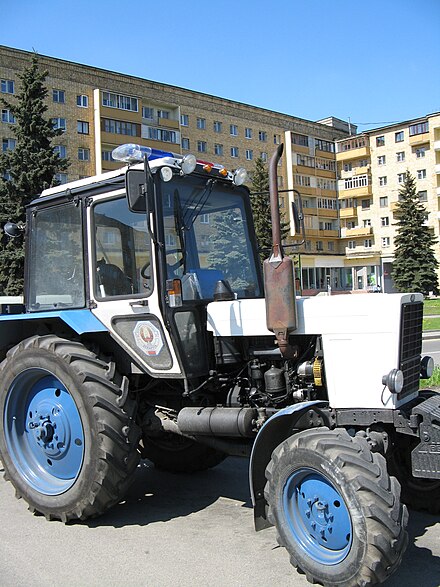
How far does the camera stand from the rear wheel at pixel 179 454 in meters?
6.32

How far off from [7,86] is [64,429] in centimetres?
4688

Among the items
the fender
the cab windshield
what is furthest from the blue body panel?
the fender

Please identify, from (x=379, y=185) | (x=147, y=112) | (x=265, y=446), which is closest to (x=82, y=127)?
(x=147, y=112)

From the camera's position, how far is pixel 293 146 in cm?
7075

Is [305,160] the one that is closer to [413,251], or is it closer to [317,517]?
[413,251]

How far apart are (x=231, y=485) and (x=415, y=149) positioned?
233 ft

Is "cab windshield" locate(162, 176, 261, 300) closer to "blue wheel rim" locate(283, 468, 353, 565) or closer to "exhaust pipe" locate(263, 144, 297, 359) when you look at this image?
"exhaust pipe" locate(263, 144, 297, 359)

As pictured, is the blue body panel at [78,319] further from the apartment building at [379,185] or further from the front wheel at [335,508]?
the apartment building at [379,185]

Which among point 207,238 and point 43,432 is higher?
point 207,238

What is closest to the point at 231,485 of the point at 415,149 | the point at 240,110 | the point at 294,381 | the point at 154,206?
the point at 294,381

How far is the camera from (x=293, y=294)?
4457 millimetres

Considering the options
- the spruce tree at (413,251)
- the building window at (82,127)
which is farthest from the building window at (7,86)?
the spruce tree at (413,251)

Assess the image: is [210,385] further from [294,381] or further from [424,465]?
[424,465]

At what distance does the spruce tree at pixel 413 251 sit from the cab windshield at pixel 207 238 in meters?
45.0
